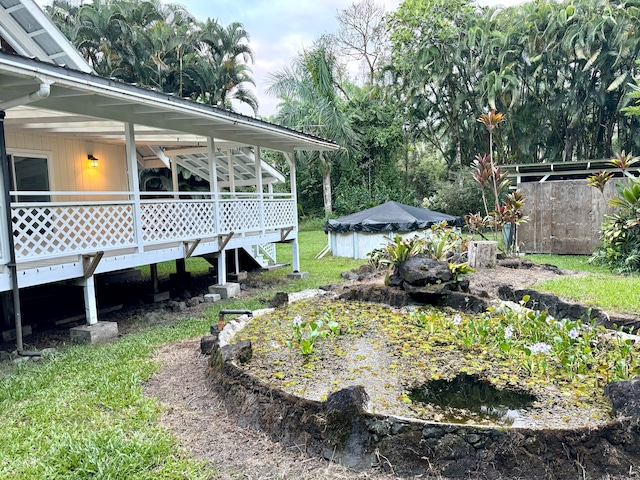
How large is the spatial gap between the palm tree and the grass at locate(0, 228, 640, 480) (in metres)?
14.7

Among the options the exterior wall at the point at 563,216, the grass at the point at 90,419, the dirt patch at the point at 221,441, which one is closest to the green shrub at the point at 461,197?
→ the exterior wall at the point at 563,216

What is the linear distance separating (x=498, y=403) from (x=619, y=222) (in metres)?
7.63

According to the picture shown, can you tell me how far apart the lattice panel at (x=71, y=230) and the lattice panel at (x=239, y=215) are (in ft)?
6.85

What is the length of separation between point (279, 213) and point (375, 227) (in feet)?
11.3

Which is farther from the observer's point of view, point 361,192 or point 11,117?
point 361,192

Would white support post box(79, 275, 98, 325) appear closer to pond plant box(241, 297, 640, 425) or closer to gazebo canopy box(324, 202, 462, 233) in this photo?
pond plant box(241, 297, 640, 425)

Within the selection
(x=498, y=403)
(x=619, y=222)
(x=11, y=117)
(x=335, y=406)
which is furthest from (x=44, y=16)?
(x=619, y=222)

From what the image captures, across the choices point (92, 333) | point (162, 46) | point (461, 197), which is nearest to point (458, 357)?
point (92, 333)

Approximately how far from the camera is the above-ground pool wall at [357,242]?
Result: 12673mm

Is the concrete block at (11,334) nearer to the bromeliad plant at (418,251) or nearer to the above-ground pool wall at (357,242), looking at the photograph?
the bromeliad plant at (418,251)

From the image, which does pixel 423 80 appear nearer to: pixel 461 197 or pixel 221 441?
pixel 461 197

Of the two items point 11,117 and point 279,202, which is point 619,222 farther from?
point 11,117

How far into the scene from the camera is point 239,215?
8.98 m

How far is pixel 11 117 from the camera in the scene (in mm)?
6707
